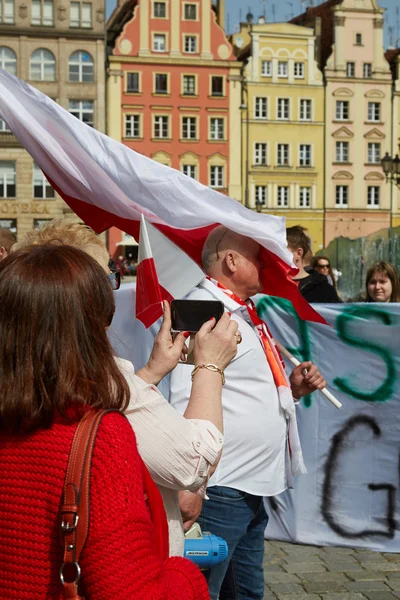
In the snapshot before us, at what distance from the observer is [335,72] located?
55.8 meters

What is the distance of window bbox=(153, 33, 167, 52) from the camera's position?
53125mm

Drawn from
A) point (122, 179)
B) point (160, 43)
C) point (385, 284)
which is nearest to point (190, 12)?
point (160, 43)

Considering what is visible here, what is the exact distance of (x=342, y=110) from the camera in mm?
55906

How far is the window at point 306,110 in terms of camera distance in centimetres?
5516

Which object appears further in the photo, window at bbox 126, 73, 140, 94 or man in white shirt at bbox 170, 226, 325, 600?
window at bbox 126, 73, 140, 94

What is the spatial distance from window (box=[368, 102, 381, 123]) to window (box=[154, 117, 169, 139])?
41.7 feet

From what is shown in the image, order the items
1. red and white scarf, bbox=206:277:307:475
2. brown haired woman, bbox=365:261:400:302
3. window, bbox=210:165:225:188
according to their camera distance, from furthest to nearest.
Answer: window, bbox=210:165:225:188, brown haired woman, bbox=365:261:400:302, red and white scarf, bbox=206:277:307:475

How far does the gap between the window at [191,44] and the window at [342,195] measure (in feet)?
38.8

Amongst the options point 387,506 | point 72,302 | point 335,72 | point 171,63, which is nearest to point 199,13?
point 171,63

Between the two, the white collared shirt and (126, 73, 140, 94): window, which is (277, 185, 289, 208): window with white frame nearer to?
(126, 73, 140, 94): window

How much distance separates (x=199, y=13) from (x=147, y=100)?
5.99 meters

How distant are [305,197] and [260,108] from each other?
5.90 m

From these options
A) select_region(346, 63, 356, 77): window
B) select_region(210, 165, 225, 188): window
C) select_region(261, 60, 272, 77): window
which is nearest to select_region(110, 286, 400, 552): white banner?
select_region(210, 165, 225, 188): window

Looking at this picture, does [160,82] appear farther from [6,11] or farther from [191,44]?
[6,11]
